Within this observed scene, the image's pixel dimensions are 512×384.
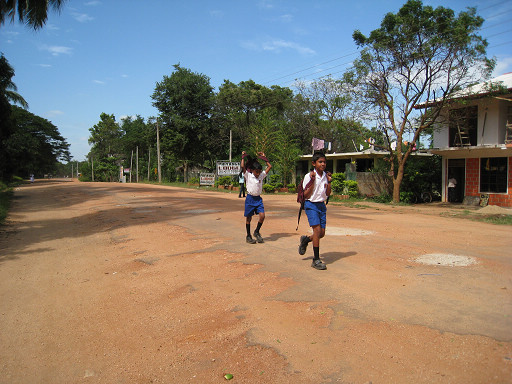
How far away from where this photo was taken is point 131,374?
327cm

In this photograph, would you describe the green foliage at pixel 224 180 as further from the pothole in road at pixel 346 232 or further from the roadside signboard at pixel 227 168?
the pothole in road at pixel 346 232

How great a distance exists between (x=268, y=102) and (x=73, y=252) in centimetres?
3654

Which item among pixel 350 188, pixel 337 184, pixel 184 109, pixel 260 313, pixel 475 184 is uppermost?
pixel 184 109

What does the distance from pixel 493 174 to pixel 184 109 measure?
33933mm

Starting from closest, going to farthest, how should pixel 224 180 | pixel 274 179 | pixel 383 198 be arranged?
pixel 383 198, pixel 274 179, pixel 224 180

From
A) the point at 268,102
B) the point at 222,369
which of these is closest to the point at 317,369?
the point at 222,369

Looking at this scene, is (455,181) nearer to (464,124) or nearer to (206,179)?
(464,124)

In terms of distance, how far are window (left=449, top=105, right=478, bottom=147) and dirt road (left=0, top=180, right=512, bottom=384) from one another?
1272 cm

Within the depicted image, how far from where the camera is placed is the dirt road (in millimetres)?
3148

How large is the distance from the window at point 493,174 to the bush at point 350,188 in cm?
676

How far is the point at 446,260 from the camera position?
234 inches

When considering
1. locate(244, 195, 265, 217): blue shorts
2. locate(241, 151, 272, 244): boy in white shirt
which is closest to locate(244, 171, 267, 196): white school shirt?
locate(241, 151, 272, 244): boy in white shirt

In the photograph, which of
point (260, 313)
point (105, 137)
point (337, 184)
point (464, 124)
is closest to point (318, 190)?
point (260, 313)

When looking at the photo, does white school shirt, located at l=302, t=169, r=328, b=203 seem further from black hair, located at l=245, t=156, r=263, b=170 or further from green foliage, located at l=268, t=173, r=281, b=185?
green foliage, located at l=268, t=173, r=281, b=185
